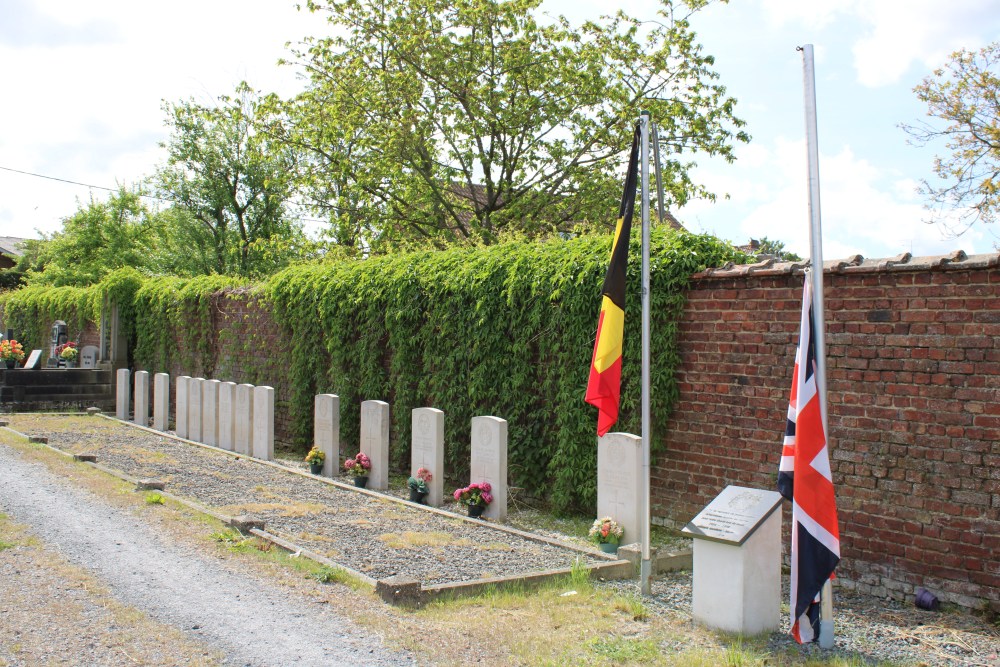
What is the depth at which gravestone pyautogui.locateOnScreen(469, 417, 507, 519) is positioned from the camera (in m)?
8.52

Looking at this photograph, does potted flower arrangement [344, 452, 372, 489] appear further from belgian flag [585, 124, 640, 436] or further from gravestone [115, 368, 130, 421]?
gravestone [115, 368, 130, 421]

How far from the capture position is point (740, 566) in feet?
16.4

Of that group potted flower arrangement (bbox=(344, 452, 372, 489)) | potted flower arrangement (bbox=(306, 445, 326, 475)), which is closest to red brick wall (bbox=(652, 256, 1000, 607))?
potted flower arrangement (bbox=(344, 452, 372, 489))

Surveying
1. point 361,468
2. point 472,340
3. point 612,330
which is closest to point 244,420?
point 361,468

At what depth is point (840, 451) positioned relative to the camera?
636 cm

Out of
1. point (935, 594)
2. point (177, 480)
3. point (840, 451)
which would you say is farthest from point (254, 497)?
point (935, 594)

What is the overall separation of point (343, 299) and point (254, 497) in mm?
3798

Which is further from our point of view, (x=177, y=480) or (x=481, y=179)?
(x=481, y=179)

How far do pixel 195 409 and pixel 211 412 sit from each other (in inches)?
25.0

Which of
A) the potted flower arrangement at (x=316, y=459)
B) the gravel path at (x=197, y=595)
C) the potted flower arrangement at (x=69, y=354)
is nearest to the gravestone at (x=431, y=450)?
the potted flower arrangement at (x=316, y=459)

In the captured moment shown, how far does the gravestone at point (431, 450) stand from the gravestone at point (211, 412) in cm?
587

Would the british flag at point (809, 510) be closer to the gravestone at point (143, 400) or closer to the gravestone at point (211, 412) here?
the gravestone at point (211, 412)

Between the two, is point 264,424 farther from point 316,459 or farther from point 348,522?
point 348,522

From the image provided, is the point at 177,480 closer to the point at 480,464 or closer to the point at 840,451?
the point at 480,464
